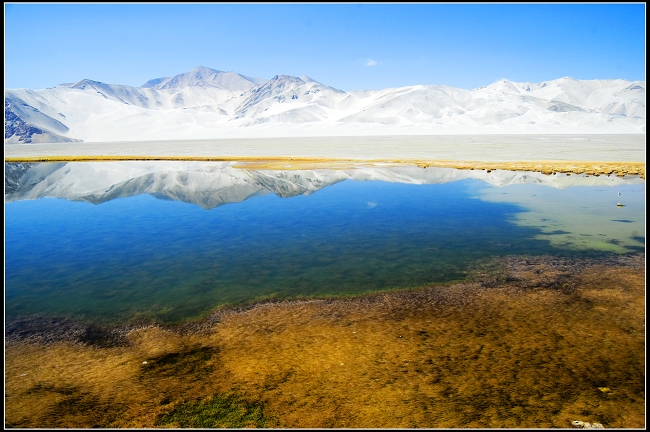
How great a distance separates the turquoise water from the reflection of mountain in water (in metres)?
2.42

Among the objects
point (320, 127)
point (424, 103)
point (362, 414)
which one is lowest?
point (362, 414)

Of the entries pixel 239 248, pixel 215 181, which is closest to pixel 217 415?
pixel 239 248

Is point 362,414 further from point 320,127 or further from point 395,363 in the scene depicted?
point 320,127

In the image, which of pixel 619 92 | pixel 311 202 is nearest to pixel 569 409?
pixel 311 202

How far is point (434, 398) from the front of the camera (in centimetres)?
509

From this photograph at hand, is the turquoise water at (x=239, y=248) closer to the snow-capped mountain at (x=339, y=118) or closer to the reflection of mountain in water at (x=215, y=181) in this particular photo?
the reflection of mountain in water at (x=215, y=181)

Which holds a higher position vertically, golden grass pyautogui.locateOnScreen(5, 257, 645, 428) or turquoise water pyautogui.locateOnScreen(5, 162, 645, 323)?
turquoise water pyautogui.locateOnScreen(5, 162, 645, 323)

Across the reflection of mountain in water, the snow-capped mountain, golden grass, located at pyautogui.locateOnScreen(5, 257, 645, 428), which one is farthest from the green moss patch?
the snow-capped mountain

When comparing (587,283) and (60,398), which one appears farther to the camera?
(587,283)

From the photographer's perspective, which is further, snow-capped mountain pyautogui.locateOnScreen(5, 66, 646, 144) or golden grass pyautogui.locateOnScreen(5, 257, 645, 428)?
snow-capped mountain pyautogui.locateOnScreen(5, 66, 646, 144)

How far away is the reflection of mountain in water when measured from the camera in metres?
22.3

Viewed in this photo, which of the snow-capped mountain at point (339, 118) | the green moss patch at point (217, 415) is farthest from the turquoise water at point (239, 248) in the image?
the snow-capped mountain at point (339, 118)

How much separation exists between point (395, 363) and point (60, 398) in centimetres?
392

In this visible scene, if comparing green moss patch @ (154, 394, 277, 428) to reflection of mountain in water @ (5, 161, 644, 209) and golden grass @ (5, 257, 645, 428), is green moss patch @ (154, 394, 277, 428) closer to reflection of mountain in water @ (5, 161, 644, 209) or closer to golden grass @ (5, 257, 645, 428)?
golden grass @ (5, 257, 645, 428)
